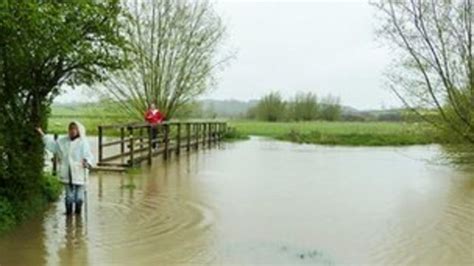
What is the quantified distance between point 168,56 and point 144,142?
11755 mm

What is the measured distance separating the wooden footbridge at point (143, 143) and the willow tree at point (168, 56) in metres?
1.99

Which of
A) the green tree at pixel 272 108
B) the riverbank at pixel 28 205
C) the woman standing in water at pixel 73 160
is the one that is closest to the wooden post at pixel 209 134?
the riverbank at pixel 28 205

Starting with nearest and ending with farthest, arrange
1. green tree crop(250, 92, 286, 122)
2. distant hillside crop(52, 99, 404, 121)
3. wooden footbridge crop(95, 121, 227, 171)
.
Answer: wooden footbridge crop(95, 121, 227, 171) → distant hillside crop(52, 99, 404, 121) → green tree crop(250, 92, 286, 122)

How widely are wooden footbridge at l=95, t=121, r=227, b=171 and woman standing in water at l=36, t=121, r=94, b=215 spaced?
22.7 ft

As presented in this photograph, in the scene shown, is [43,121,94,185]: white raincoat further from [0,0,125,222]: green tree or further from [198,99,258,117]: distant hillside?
[198,99,258,117]: distant hillside

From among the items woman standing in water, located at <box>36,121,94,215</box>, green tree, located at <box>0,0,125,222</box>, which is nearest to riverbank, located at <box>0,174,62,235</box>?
green tree, located at <box>0,0,125,222</box>

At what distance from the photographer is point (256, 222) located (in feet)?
34.9

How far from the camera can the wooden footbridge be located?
18078 mm

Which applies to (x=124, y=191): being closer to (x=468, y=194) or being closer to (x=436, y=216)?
(x=436, y=216)

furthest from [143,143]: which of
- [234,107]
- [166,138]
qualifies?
[234,107]

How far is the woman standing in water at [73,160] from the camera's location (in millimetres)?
10312

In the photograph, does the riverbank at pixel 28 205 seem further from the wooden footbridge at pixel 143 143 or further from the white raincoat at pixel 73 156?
the wooden footbridge at pixel 143 143

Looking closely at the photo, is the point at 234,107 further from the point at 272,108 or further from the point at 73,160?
the point at 73,160

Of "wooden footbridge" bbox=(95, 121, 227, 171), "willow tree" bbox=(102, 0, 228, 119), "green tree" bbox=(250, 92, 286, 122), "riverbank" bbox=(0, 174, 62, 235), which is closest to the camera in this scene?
"riverbank" bbox=(0, 174, 62, 235)
